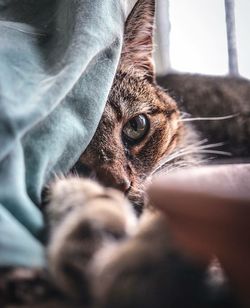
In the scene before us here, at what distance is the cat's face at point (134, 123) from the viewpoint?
869 millimetres

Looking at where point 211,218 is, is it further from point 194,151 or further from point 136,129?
point 194,151

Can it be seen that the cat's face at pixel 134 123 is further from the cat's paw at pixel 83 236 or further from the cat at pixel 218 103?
the cat's paw at pixel 83 236

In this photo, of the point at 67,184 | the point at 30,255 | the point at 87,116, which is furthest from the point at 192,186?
the point at 87,116

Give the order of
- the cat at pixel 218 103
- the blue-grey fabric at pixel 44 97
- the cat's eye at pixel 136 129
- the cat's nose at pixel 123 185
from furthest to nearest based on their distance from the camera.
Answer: the cat at pixel 218 103, the cat's eye at pixel 136 129, the cat's nose at pixel 123 185, the blue-grey fabric at pixel 44 97

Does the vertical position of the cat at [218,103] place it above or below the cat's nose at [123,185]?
below

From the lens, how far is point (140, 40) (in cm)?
109

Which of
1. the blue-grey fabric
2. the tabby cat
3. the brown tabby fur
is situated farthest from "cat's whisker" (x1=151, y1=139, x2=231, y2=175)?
the blue-grey fabric

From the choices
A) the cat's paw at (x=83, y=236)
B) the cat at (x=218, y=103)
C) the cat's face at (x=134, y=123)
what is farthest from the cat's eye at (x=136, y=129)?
the cat's paw at (x=83, y=236)

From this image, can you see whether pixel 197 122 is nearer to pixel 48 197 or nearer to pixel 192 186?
pixel 48 197

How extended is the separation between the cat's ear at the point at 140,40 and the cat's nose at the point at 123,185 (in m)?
0.33

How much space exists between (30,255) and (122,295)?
0.16 m

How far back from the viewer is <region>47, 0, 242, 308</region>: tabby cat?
0.37 metres

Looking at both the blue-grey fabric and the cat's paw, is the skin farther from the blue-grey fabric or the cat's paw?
the blue-grey fabric

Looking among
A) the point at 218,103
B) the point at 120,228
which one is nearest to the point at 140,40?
the point at 218,103
